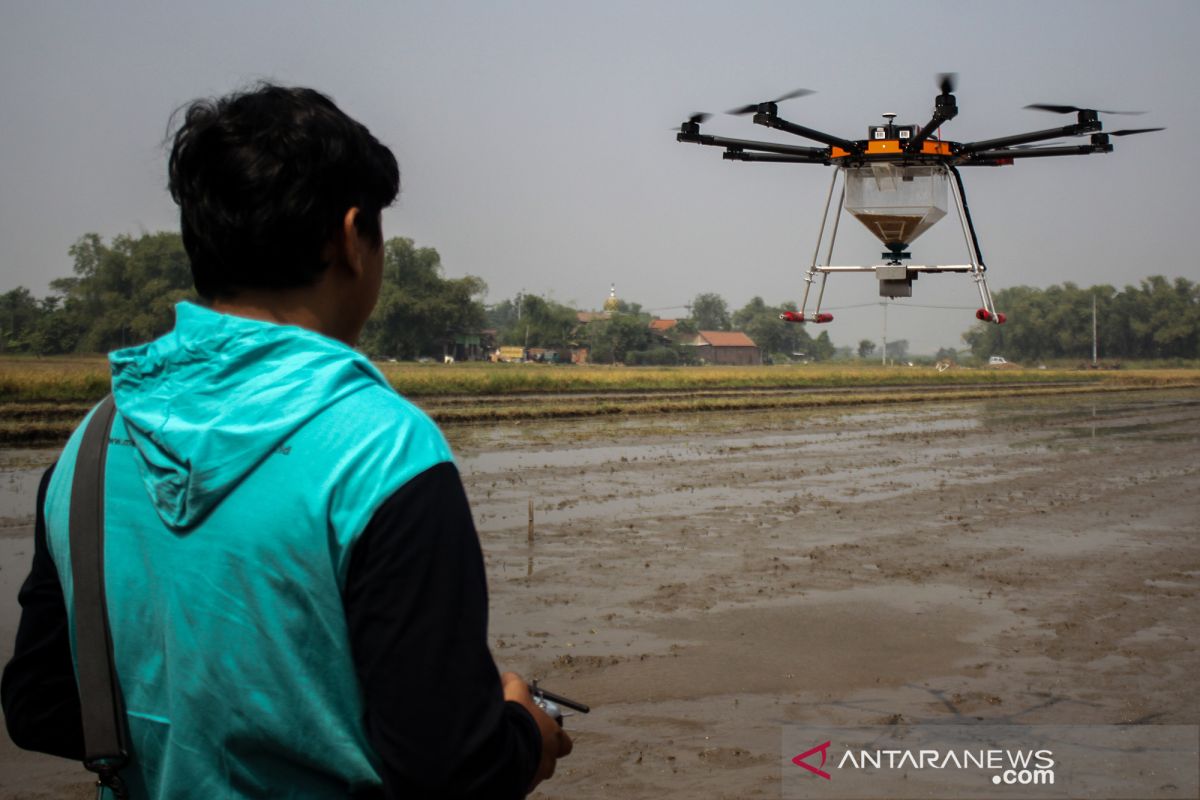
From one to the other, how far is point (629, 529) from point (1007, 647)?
5787mm

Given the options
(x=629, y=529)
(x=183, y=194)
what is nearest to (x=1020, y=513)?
(x=629, y=529)

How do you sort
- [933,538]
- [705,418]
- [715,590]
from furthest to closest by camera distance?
[705,418] → [933,538] → [715,590]

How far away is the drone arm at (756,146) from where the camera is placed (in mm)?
6512

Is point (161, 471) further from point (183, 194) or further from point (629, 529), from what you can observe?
point (629, 529)

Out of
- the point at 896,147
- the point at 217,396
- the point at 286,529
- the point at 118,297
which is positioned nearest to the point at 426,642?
the point at 286,529

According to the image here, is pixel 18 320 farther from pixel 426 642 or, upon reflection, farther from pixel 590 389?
pixel 426 642

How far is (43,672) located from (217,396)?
0.61 meters

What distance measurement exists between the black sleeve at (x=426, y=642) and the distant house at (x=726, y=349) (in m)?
106

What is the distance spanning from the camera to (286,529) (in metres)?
1.30

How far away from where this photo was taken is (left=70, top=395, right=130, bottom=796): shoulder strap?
143cm

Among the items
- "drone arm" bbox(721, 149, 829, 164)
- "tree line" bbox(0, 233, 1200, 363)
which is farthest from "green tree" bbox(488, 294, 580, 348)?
"drone arm" bbox(721, 149, 829, 164)

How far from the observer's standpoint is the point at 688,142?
258 inches

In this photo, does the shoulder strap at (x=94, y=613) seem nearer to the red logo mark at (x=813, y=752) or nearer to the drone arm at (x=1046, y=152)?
the red logo mark at (x=813, y=752)
